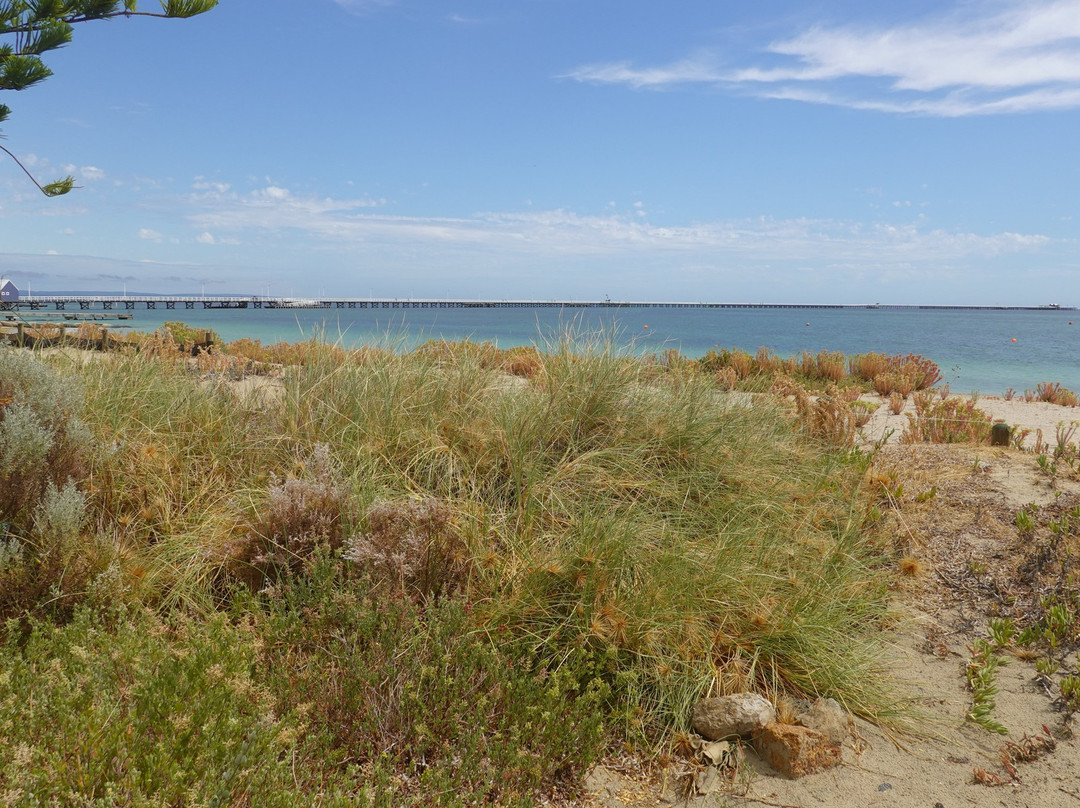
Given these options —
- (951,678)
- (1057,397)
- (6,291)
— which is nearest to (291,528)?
(951,678)

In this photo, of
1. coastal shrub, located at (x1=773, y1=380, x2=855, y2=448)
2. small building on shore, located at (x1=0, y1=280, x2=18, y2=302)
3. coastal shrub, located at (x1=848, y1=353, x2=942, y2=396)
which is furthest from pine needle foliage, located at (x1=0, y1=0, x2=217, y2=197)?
coastal shrub, located at (x1=848, y1=353, x2=942, y2=396)

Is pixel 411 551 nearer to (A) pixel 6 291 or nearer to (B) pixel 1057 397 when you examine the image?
(B) pixel 1057 397

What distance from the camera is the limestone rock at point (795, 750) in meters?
2.84

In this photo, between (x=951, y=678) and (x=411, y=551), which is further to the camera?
(x=951, y=678)

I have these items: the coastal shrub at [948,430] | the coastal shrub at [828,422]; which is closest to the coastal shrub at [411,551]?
the coastal shrub at [828,422]

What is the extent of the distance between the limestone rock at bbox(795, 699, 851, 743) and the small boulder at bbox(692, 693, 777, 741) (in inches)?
7.8

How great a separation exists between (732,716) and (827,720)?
0.46 m

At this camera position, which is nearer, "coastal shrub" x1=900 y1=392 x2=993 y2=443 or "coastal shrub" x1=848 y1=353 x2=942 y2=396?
"coastal shrub" x1=900 y1=392 x2=993 y2=443

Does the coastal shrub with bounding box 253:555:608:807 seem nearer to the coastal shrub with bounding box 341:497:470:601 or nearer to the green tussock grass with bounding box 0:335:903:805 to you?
the green tussock grass with bounding box 0:335:903:805

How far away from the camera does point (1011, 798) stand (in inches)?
109

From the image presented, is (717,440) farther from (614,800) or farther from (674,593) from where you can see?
(614,800)

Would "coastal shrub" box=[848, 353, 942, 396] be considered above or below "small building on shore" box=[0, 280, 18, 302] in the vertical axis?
below

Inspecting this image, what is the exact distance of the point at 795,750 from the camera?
2842 millimetres

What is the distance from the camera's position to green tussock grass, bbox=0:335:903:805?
7.73 ft
